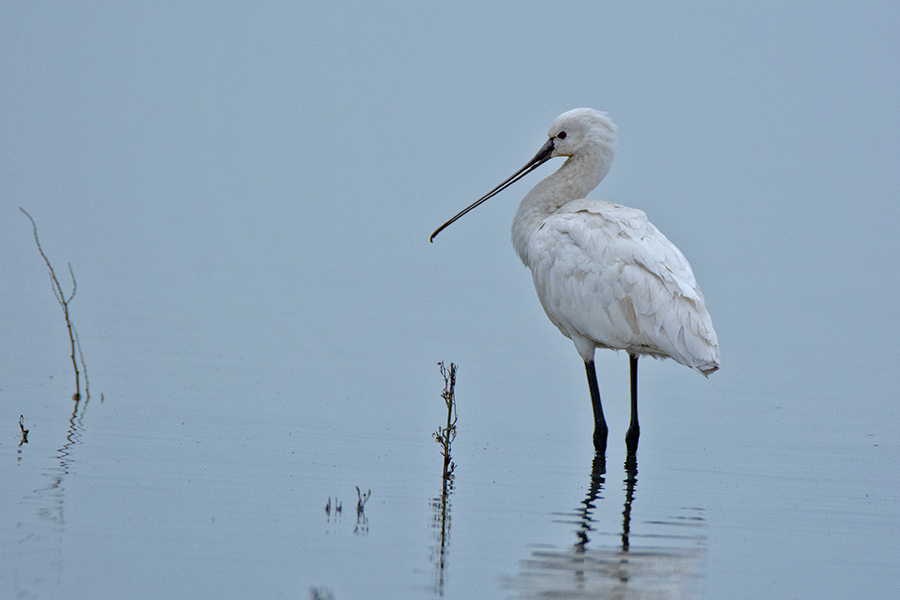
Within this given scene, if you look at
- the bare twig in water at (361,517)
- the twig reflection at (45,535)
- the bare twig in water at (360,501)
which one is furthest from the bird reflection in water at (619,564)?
the twig reflection at (45,535)

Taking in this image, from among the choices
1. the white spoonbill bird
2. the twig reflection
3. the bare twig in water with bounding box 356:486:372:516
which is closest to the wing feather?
the white spoonbill bird

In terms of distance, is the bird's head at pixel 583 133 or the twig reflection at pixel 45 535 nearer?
the twig reflection at pixel 45 535

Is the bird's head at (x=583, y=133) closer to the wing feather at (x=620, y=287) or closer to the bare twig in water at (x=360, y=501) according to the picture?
the wing feather at (x=620, y=287)

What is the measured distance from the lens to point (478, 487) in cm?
929

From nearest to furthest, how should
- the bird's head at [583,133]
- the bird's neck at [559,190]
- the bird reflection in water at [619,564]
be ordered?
1. the bird reflection in water at [619,564]
2. the bird's neck at [559,190]
3. the bird's head at [583,133]

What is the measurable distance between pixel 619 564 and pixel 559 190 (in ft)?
18.4

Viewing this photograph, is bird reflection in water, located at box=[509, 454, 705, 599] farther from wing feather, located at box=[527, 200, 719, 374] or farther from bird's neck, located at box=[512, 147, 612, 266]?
bird's neck, located at box=[512, 147, 612, 266]

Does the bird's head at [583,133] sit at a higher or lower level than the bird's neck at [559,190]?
higher

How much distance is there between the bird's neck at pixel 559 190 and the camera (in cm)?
1252

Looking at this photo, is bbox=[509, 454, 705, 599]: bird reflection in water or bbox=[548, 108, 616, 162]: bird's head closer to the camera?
bbox=[509, 454, 705, 599]: bird reflection in water

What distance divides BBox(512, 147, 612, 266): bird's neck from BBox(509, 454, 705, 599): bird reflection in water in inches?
159

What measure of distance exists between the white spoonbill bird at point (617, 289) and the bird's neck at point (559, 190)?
0.10m

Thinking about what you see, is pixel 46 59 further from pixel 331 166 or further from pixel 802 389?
pixel 802 389

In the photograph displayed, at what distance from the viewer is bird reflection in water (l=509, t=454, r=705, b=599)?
7.02m
